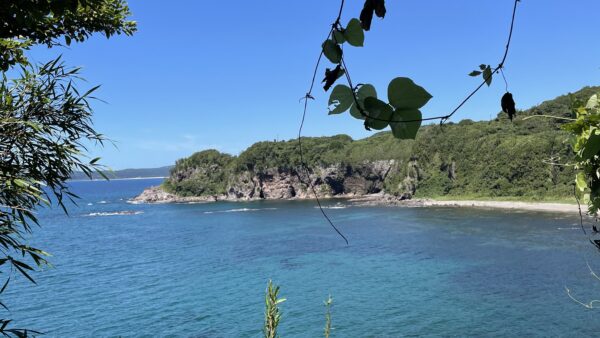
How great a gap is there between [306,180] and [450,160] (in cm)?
3619

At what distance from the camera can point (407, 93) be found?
809 millimetres

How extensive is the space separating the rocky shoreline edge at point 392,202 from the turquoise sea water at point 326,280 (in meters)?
8.48

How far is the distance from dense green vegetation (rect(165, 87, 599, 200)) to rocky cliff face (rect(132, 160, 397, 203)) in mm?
1508

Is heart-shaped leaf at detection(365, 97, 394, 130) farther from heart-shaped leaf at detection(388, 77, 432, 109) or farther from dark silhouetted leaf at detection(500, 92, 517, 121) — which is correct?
dark silhouetted leaf at detection(500, 92, 517, 121)

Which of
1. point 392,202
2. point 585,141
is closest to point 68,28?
point 585,141

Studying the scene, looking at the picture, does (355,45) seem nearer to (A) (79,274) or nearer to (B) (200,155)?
(A) (79,274)

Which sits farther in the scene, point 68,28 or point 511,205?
point 511,205

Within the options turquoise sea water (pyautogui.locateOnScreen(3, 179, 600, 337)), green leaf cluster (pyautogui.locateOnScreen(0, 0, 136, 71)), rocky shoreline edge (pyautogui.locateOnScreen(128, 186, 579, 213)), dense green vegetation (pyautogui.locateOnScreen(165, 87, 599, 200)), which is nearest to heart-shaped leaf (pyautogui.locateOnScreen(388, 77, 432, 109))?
green leaf cluster (pyautogui.locateOnScreen(0, 0, 136, 71))

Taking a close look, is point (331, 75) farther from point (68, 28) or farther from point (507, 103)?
point (68, 28)

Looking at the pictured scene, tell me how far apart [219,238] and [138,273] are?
1863 centimetres

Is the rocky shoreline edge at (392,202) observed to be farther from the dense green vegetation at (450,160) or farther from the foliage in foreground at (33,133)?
the foliage in foreground at (33,133)

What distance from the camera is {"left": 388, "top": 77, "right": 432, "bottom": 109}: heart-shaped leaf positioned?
79cm

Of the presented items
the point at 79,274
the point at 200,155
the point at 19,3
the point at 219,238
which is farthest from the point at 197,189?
the point at 19,3

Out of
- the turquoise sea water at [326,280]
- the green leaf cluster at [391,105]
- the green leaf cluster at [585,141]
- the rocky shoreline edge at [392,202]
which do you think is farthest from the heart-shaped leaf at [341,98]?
the rocky shoreline edge at [392,202]
